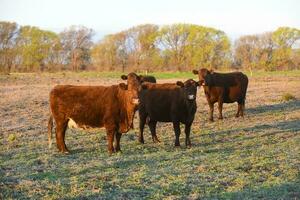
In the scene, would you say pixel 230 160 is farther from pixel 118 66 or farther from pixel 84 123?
pixel 118 66

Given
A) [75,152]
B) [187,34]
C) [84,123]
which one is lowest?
[75,152]

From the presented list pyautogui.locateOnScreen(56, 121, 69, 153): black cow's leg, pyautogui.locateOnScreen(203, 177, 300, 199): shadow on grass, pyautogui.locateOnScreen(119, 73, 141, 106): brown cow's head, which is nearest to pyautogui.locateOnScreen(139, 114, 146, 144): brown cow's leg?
Result: pyautogui.locateOnScreen(119, 73, 141, 106): brown cow's head

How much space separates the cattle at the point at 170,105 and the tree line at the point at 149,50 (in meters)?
57.0

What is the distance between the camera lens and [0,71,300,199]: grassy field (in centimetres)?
802

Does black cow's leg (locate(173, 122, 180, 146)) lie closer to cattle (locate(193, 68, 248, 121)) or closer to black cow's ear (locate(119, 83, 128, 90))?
black cow's ear (locate(119, 83, 128, 90))

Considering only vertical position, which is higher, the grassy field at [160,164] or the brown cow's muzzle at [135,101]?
the brown cow's muzzle at [135,101]

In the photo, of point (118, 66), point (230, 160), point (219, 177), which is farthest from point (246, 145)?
point (118, 66)

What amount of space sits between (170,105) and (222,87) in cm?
597

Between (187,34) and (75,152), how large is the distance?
213 ft

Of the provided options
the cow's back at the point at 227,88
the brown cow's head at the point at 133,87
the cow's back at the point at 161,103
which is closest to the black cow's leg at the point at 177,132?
the cow's back at the point at 161,103

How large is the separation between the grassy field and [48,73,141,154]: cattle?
1.94ft

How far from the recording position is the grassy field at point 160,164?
8016mm

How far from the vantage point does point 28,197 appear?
769 centimetres

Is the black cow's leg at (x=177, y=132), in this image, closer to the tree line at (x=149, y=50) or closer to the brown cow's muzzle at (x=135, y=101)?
the brown cow's muzzle at (x=135, y=101)
